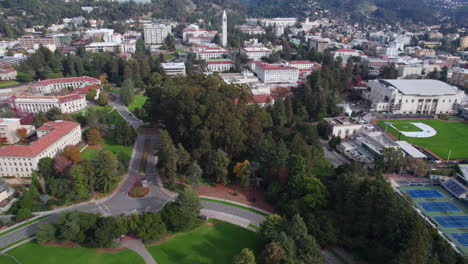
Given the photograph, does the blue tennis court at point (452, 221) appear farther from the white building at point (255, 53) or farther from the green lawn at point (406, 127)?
the white building at point (255, 53)

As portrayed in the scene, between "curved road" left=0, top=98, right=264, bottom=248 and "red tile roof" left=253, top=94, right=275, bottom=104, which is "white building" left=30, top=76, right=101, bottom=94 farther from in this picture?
"curved road" left=0, top=98, right=264, bottom=248

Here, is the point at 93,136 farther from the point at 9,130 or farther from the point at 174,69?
the point at 174,69

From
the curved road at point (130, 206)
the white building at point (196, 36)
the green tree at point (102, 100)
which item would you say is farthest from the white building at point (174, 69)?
the curved road at point (130, 206)

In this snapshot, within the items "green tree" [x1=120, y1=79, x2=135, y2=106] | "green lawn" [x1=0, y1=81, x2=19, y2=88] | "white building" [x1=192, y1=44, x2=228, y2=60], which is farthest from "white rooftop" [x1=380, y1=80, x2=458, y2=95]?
"green lawn" [x1=0, y1=81, x2=19, y2=88]

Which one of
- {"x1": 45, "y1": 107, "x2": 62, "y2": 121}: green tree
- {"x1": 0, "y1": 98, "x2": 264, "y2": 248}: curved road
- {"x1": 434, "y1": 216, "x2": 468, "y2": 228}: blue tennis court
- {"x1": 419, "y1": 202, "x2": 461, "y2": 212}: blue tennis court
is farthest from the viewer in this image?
{"x1": 45, "y1": 107, "x2": 62, "y2": 121}: green tree

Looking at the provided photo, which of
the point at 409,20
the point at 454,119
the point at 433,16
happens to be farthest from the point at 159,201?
the point at 433,16

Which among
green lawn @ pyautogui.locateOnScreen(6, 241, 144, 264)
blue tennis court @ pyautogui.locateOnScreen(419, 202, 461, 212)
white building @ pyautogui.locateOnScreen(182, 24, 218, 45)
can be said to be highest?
white building @ pyautogui.locateOnScreen(182, 24, 218, 45)
